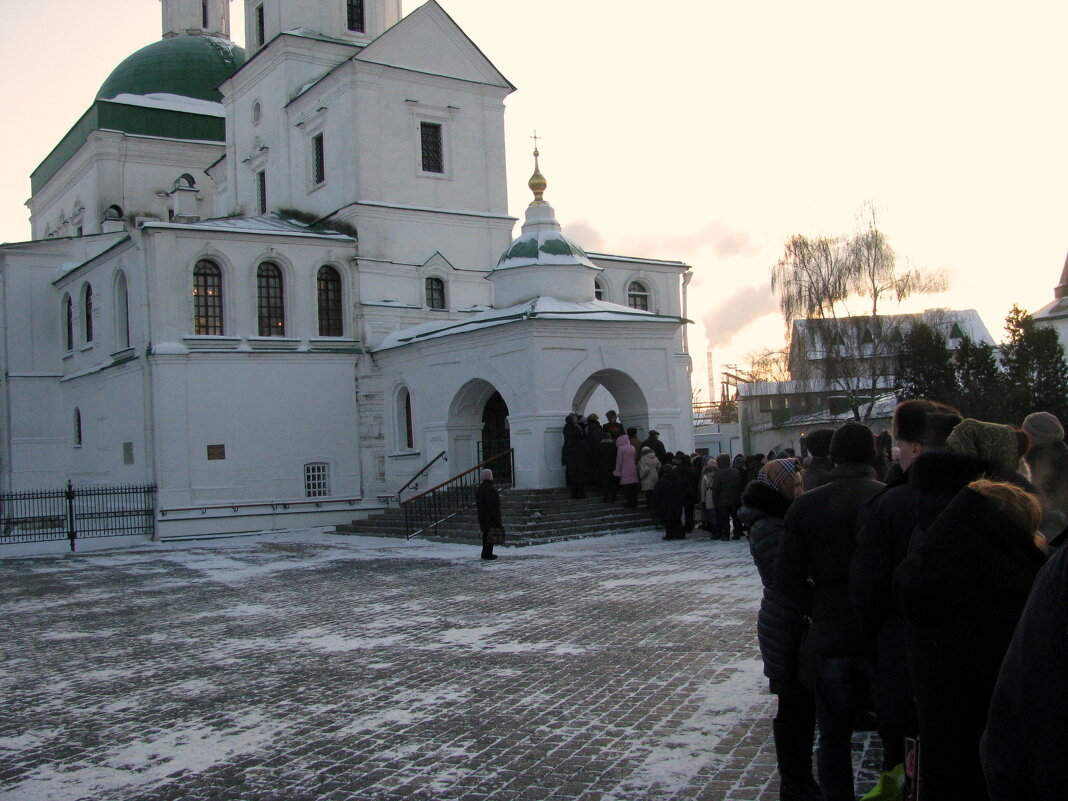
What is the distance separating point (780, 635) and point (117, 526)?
80.5 feet

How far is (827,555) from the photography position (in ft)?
16.6

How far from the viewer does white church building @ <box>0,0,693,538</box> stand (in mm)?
25734

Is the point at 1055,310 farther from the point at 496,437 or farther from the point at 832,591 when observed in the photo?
the point at 832,591

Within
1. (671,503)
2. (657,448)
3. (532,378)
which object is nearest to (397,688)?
(671,503)

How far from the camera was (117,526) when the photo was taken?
1051 inches

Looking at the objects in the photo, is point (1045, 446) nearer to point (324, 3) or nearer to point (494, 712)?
point (494, 712)

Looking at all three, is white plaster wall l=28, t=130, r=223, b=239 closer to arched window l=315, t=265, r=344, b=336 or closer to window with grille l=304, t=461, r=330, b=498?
arched window l=315, t=265, r=344, b=336

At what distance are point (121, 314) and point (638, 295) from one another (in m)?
16.2

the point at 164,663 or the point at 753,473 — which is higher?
the point at 753,473

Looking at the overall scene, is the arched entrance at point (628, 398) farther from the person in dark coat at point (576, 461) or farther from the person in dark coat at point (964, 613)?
the person in dark coat at point (964, 613)

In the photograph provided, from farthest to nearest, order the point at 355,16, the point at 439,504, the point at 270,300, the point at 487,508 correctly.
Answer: the point at 355,16, the point at 270,300, the point at 439,504, the point at 487,508

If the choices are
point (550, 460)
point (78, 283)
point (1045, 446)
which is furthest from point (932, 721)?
point (78, 283)

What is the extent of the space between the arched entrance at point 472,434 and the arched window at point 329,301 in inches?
209

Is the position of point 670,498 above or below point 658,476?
below
